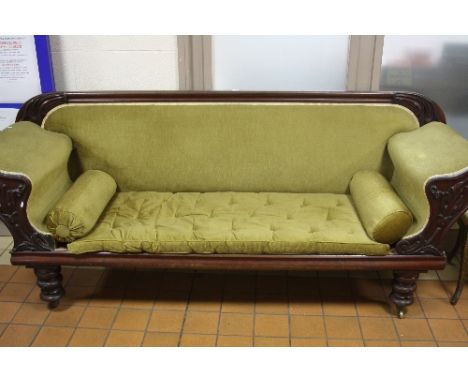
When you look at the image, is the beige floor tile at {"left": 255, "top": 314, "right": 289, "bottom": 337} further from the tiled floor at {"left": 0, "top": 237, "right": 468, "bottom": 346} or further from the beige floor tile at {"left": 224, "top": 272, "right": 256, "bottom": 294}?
the beige floor tile at {"left": 224, "top": 272, "right": 256, "bottom": 294}

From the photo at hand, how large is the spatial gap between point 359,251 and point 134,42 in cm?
186

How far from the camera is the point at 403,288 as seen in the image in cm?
264

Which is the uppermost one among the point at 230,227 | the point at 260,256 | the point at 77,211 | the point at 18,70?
the point at 18,70

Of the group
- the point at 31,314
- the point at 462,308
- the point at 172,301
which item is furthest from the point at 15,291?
the point at 462,308

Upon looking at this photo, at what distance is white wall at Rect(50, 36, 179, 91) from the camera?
10.5ft

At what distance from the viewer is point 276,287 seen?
299 centimetres

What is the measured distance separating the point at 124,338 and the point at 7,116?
1733 mm

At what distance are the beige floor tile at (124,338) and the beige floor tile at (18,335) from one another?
1.31 ft

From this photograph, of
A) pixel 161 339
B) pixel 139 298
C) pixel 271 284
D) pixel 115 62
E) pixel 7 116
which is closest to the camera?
pixel 161 339

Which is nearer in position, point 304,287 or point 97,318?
point 97,318

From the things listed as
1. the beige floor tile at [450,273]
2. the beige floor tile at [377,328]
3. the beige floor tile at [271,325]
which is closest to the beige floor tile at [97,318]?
the beige floor tile at [271,325]

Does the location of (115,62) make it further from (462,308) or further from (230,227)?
(462,308)

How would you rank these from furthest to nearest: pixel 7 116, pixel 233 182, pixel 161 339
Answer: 1. pixel 7 116
2. pixel 233 182
3. pixel 161 339

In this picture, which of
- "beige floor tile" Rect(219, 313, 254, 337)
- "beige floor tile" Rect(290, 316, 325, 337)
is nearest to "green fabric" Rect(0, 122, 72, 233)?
"beige floor tile" Rect(219, 313, 254, 337)
